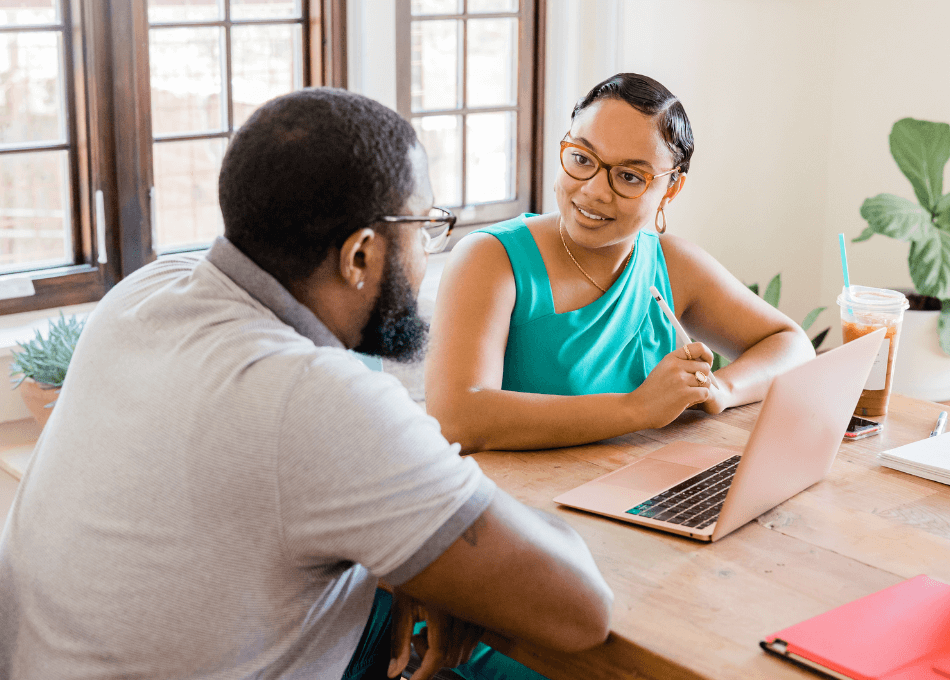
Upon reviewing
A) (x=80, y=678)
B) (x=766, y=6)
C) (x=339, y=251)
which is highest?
(x=766, y=6)

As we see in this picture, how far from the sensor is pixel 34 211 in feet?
7.71

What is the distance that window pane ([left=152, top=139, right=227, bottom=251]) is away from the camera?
8.27 feet

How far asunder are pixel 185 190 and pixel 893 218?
6.78ft

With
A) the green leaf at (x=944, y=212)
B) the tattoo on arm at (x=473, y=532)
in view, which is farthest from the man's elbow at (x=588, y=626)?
the green leaf at (x=944, y=212)

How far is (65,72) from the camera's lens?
2.32 meters

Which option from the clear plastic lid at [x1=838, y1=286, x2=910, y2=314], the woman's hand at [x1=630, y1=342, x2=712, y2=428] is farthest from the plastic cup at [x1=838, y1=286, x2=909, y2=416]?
the woman's hand at [x1=630, y1=342, x2=712, y2=428]

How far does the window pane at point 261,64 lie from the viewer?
260cm

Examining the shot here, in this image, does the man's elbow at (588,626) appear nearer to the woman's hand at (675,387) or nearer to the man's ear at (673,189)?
the woman's hand at (675,387)

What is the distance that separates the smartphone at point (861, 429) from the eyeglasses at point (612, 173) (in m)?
0.51

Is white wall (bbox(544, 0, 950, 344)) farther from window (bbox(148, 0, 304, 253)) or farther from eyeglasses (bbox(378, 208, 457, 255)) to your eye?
eyeglasses (bbox(378, 208, 457, 255))

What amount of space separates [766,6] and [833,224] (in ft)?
3.00

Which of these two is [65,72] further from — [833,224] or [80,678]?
[833,224]

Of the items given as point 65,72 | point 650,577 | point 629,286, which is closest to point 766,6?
point 629,286

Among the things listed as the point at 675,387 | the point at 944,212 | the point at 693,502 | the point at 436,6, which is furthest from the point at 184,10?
the point at 944,212
